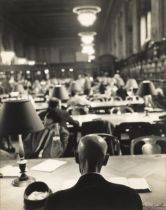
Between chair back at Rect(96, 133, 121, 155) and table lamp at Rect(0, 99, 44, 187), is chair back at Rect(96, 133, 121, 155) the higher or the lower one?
the lower one

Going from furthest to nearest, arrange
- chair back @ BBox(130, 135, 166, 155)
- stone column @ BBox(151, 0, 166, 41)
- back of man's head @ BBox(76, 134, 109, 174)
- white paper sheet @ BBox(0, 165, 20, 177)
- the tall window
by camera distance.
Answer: the tall window
stone column @ BBox(151, 0, 166, 41)
chair back @ BBox(130, 135, 166, 155)
white paper sheet @ BBox(0, 165, 20, 177)
back of man's head @ BBox(76, 134, 109, 174)

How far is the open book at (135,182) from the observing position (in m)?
2.63

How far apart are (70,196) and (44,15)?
20393 mm

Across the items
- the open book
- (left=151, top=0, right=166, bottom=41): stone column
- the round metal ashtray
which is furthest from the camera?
(left=151, top=0, right=166, bottom=41): stone column

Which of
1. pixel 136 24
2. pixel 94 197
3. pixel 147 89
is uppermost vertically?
pixel 136 24

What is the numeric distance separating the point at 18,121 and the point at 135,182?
3.48 ft

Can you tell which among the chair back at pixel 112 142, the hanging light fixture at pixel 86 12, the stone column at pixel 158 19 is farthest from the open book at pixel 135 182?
the hanging light fixture at pixel 86 12

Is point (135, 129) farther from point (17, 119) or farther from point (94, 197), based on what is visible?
point (94, 197)

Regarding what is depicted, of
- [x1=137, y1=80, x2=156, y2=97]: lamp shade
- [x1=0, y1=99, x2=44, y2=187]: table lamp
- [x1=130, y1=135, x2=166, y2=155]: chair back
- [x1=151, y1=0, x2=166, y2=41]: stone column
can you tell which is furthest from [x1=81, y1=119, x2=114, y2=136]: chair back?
[x1=151, y1=0, x2=166, y2=41]: stone column

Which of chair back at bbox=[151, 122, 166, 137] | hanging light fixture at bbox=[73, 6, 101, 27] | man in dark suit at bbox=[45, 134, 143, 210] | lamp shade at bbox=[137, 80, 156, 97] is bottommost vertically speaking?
chair back at bbox=[151, 122, 166, 137]

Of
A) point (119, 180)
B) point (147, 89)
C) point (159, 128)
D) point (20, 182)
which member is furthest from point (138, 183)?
point (147, 89)

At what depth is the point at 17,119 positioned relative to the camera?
9.30ft

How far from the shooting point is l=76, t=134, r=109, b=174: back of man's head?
1.88 metres

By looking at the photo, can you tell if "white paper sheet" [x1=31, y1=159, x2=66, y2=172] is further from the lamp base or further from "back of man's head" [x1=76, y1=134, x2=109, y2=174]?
"back of man's head" [x1=76, y1=134, x2=109, y2=174]
